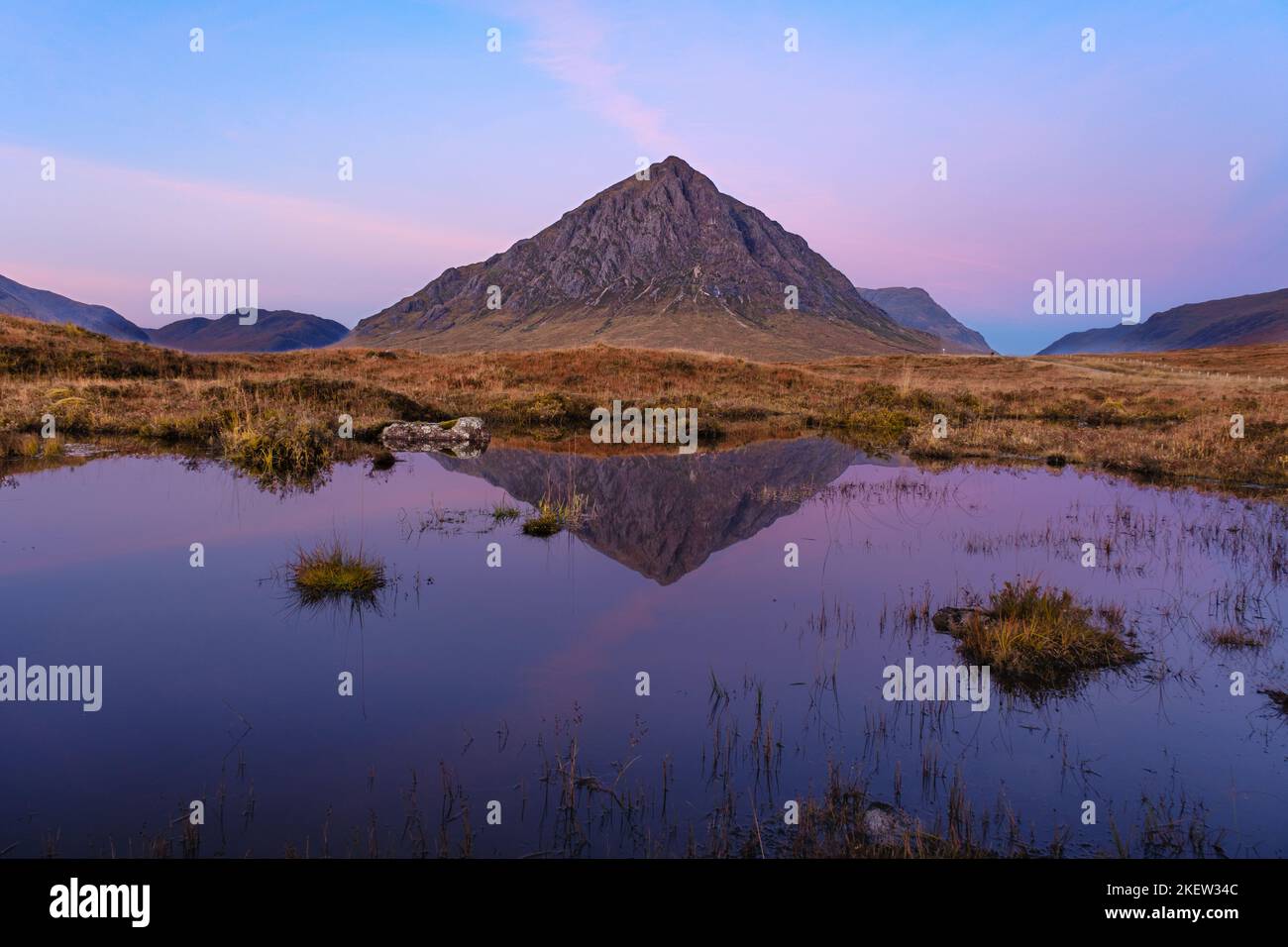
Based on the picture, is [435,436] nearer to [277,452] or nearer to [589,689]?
[277,452]

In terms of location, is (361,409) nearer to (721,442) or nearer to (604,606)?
(721,442)

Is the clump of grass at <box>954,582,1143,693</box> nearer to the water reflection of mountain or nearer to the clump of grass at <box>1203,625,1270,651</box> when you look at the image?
the clump of grass at <box>1203,625,1270,651</box>

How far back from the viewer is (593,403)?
124 ft

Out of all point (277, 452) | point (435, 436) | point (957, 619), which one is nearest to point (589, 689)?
point (957, 619)

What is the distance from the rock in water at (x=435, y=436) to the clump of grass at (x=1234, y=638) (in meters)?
21.4

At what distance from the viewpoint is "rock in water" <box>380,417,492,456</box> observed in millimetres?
26328

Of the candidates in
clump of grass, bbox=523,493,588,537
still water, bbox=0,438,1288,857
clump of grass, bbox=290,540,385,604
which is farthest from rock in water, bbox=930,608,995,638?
clump of grass, bbox=290,540,385,604

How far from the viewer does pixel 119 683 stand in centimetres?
676

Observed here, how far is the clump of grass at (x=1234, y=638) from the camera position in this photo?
798 cm

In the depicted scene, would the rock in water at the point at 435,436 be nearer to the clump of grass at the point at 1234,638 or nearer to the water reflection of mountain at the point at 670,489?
the water reflection of mountain at the point at 670,489

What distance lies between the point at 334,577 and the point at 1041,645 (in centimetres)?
854

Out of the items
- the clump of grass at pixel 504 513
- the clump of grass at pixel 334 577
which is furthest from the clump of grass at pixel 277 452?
the clump of grass at pixel 334 577

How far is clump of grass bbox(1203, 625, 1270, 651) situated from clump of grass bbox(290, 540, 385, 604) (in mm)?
9931
